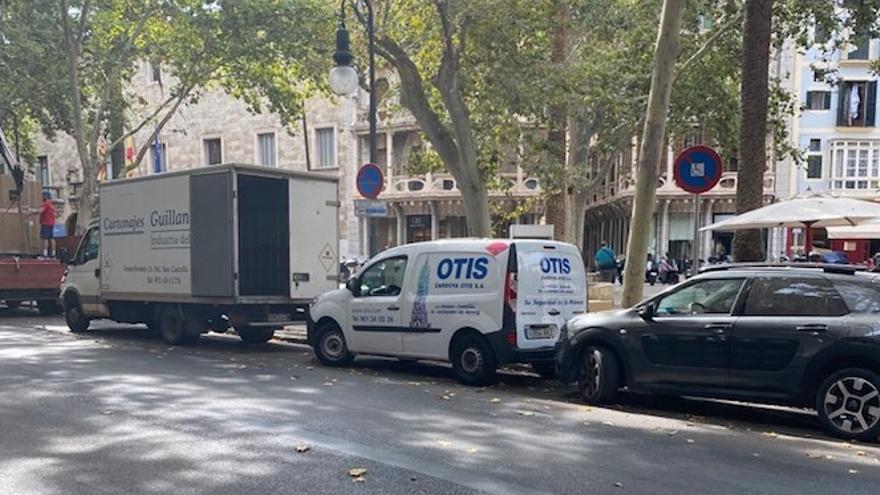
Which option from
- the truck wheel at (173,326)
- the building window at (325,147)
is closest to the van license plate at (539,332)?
the truck wheel at (173,326)

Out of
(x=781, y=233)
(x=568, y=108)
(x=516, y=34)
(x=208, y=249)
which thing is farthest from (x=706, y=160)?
(x=781, y=233)

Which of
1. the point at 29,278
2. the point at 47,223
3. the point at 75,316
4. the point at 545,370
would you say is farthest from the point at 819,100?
the point at 29,278

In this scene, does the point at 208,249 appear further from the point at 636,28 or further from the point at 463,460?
the point at 636,28

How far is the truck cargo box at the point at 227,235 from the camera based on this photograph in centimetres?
1171

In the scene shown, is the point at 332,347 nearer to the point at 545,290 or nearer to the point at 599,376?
the point at 545,290

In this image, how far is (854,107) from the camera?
33.1m

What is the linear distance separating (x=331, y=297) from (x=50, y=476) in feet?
18.8

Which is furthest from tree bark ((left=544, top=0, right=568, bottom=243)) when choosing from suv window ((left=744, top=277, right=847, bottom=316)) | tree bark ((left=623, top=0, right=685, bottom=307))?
suv window ((left=744, top=277, right=847, bottom=316))

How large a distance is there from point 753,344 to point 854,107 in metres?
31.4

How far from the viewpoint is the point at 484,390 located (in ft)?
29.0

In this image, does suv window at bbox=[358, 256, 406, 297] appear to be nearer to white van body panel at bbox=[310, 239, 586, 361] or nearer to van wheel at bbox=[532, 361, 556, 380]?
white van body panel at bbox=[310, 239, 586, 361]

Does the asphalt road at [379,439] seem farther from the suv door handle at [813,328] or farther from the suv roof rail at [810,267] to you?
the suv roof rail at [810,267]

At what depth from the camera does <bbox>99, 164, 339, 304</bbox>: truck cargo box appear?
11.7 metres

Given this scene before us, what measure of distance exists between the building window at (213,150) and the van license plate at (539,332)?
33922 millimetres
